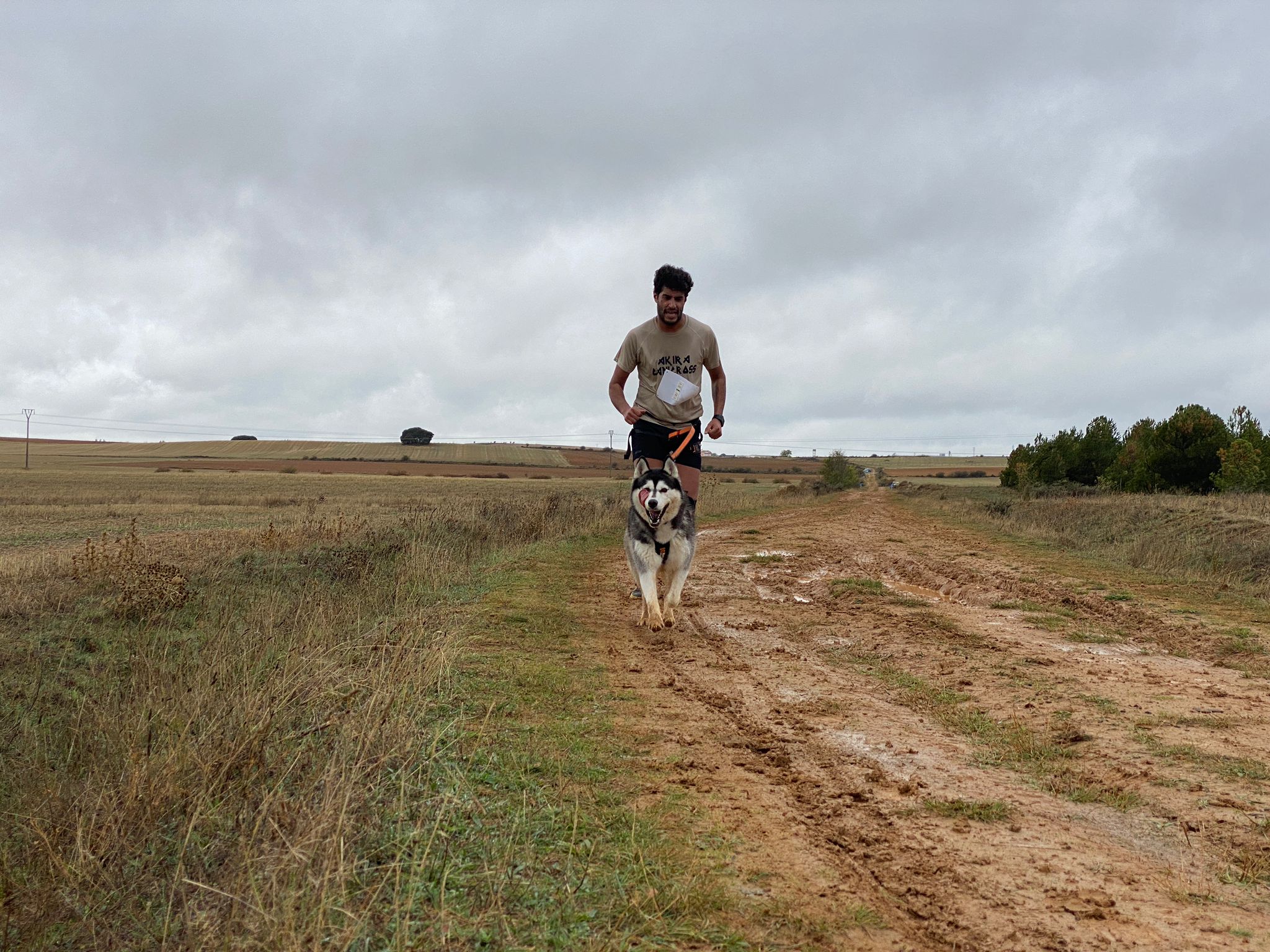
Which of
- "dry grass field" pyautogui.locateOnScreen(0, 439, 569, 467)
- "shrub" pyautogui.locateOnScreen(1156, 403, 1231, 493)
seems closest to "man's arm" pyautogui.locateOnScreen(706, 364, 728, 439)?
"shrub" pyautogui.locateOnScreen(1156, 403, 1231, 493)

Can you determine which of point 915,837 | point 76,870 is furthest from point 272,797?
point 915,837

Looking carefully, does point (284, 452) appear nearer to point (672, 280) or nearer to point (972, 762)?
point (672, 280)

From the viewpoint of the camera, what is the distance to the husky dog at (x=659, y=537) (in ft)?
22.5

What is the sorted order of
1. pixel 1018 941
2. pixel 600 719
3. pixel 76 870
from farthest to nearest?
pixel 600 719 < pixel 76 870 < pixel 1018 941

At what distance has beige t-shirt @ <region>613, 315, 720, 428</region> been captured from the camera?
23.5 feet

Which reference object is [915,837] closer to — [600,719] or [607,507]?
[600,719]

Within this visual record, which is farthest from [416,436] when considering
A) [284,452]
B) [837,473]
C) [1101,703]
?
[1101,703]

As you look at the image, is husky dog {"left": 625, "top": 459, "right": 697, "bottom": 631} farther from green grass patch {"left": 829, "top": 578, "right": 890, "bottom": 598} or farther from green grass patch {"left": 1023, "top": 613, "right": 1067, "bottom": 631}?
green grass patch {"left": 1023, "top": 613, "right": 1067, "bottom": 631}

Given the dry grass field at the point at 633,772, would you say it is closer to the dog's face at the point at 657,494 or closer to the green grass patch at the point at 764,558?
the dog's face at the point at 657,494

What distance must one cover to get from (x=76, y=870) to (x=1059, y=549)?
615 inches

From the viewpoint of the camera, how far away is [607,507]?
20.6m

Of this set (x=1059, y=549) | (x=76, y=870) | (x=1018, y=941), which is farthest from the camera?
(x=1059, y=549)

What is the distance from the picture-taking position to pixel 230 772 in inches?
133

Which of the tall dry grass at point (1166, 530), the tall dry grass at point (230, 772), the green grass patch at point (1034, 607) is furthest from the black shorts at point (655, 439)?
the tall dry grass at point (1166, 530)
